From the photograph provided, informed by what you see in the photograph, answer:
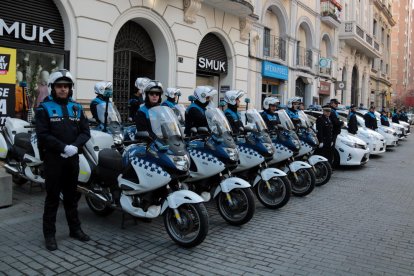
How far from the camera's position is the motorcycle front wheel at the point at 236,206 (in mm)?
5402

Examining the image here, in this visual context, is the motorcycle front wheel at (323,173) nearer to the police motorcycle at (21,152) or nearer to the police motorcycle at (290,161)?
the police motorcycle at (290,161)

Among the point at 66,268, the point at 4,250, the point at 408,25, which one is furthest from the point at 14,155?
the point at 408,25

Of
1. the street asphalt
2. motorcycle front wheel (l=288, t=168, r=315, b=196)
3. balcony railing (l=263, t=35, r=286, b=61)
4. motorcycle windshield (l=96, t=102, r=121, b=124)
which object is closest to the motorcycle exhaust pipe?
the street asphalt

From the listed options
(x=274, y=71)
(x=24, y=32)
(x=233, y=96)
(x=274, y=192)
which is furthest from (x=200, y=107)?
(x=274, y=71)

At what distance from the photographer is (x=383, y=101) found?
164 ft

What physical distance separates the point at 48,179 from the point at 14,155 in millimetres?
2886

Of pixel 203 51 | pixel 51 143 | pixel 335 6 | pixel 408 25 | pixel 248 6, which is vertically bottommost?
pixel 51 143

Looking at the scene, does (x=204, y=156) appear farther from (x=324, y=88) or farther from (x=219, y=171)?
(x=324, y=88)

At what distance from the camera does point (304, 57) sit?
24.3m

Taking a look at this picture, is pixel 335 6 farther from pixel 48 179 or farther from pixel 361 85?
pixel 48 179

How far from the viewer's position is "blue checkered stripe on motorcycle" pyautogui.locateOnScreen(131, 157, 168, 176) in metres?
4.70

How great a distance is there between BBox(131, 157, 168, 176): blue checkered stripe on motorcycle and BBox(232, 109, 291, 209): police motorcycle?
2129mm

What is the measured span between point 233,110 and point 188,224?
288 cm

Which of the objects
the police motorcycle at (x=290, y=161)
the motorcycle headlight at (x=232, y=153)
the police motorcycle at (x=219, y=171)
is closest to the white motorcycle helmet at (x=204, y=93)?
the police motorcycle at (x=219, y=171)
